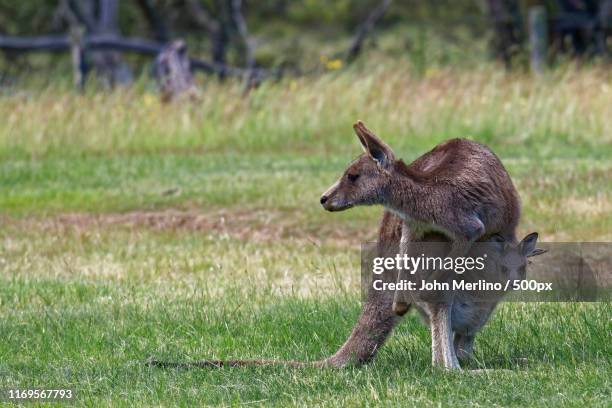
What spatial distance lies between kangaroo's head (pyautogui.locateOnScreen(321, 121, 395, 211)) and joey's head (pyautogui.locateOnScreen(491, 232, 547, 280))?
2.05ft

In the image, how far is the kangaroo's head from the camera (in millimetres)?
5902

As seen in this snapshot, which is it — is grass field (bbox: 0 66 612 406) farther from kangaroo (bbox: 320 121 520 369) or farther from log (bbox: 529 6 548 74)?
log (bbox: 529 6 548 74)

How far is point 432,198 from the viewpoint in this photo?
583 cm

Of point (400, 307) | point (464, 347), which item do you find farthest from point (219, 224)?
point (400, 307)

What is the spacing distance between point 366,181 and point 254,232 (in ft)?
17.4

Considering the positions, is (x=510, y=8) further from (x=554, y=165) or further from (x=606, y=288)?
(x=606, y=288)

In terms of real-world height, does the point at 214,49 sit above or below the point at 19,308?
above

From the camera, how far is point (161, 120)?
16.4m

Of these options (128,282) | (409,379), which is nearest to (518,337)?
(409,379)

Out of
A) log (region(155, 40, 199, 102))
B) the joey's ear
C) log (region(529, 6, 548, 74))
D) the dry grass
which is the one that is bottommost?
the joey's ear

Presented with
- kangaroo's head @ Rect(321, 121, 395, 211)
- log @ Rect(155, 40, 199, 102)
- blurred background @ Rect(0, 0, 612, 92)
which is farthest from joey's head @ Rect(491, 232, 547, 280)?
blurred background @ Rect(0, 0, 612, 92)

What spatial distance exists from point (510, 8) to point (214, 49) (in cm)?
583

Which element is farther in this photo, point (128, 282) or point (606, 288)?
point (128, 282)

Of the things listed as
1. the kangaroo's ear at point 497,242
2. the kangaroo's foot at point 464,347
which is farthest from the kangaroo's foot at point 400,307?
the kangaroo's ear at point 497,242
